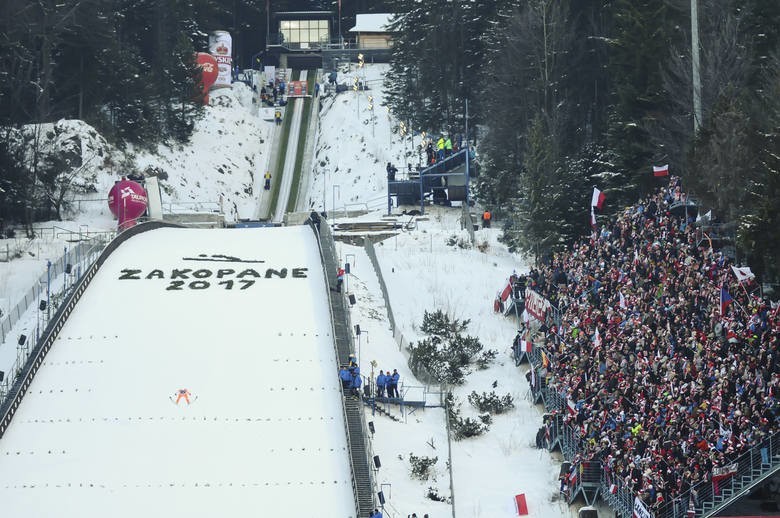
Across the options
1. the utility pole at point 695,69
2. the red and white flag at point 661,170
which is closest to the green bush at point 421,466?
the red and white flag at point 661,170

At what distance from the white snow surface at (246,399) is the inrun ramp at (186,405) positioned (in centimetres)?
5

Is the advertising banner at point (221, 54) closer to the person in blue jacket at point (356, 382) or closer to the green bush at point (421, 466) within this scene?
the person in blue jacket at point (356, 382)

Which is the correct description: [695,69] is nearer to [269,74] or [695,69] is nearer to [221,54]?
[221,54]

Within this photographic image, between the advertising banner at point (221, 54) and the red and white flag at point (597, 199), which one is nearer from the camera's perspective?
the red and white flag at point (597, 199)

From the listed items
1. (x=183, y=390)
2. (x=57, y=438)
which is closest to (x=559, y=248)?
(x=183, y=390)

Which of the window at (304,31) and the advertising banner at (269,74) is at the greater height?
the window at (304,31)

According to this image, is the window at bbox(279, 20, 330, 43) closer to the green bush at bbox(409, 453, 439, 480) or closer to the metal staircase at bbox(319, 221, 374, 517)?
the metal staircase at bbox(319, 221, 374, 517)

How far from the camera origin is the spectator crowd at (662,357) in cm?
2933

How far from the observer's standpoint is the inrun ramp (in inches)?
1332

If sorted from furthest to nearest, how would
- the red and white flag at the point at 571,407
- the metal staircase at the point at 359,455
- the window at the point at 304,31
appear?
the window at the point at 304,31, the red and white flag at the point at 571,407, the metal staircase at the point at 359,455

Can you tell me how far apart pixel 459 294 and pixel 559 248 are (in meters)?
3.61

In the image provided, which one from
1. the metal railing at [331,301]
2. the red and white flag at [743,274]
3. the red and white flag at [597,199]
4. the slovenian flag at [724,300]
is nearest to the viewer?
the slovenian flag at [724,300]

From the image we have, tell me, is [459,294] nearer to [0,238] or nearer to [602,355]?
[602,355]

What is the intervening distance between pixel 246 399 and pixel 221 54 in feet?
171
